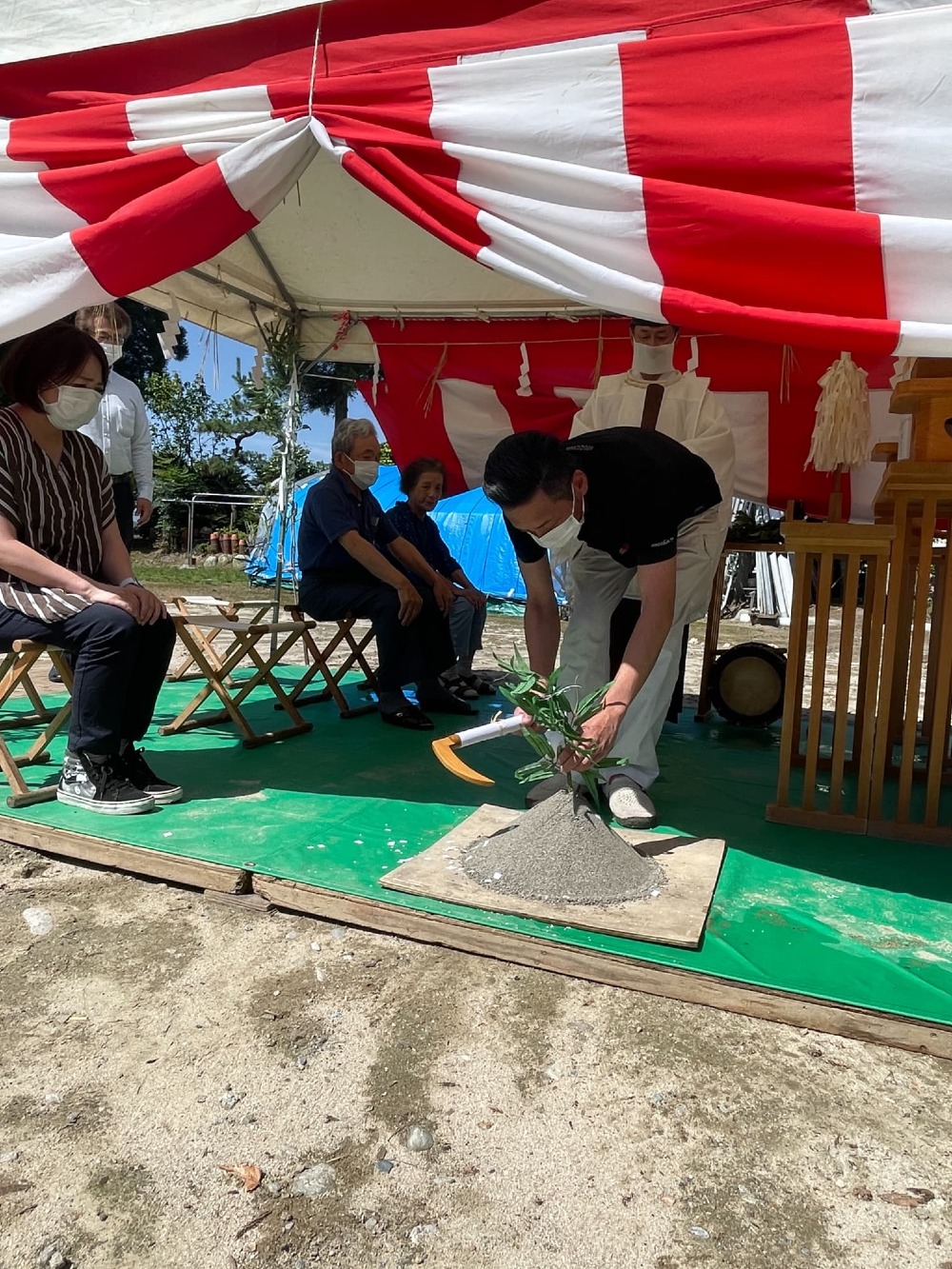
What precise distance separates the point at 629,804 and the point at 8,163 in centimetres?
261

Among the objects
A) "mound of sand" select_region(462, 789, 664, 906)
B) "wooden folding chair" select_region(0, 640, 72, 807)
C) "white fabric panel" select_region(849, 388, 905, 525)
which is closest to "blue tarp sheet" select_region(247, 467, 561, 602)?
"white fabric panel" select_region(849, 388, 905, 525)

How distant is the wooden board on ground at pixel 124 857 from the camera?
219 cm

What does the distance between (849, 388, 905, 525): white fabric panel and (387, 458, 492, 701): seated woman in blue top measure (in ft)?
6.88

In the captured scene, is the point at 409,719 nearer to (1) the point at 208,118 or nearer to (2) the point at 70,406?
(2) the point at 70,406

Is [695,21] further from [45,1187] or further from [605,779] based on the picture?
[45,1187]

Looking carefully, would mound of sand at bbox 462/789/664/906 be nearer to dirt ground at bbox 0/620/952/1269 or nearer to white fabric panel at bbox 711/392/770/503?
dirt ground at bbox 0/620/952/1269

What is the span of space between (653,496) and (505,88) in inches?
41.8

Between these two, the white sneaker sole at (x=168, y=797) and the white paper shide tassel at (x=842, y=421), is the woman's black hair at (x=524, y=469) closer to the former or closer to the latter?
the white sneaker sole at (x=168, y=797)

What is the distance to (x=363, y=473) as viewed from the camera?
410cm

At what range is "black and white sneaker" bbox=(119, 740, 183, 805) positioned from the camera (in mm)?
2766

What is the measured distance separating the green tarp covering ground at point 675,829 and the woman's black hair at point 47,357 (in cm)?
129

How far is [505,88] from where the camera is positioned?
2.17 meters

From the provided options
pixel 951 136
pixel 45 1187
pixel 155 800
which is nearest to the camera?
pixel 45 1187

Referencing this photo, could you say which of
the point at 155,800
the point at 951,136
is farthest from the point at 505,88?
the point at 155,800
